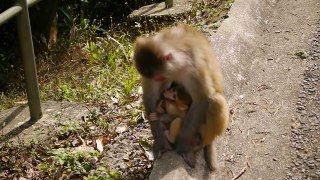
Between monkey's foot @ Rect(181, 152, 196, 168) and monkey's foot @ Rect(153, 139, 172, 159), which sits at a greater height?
monkey's foot @ Rect(153, 139, 172, 159)

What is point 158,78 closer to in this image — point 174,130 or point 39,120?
point 174,130

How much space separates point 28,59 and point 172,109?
1.76 metres

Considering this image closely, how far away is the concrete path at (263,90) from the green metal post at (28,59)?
1787 millimetres

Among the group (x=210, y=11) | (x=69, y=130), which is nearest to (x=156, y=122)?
(x=69, y=130)

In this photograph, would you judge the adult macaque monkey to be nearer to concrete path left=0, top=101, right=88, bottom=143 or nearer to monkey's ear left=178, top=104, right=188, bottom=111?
monkey's ear left=178, top=104, right=188, bottom=111

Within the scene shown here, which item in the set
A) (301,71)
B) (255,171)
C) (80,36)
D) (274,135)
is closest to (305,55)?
(301,71)

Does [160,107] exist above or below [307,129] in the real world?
above

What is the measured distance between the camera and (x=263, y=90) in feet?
16.6

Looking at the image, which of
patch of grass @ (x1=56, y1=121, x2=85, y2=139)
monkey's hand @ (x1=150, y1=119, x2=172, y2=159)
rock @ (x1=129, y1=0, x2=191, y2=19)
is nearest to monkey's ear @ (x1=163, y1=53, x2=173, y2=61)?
monkey's hand @ (x1=150, y1=119, x2=172, y2=159)

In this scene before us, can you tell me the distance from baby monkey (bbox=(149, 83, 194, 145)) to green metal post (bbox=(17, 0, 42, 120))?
5.31 feet

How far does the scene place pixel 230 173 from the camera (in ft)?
13.2

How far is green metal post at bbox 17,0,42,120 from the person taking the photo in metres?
4.64

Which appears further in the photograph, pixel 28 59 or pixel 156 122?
pixel 28 59

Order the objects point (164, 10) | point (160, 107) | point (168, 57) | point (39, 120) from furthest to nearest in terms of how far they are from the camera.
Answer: point (164, 10), point (39, 120), point (160, 107), point (168, 57)
